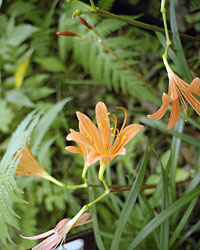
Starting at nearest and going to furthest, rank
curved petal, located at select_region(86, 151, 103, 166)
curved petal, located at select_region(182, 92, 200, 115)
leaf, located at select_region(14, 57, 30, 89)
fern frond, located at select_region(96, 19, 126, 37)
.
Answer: curved petal, located at select_region(86, 151, 103, 166) < curved petal, located at select_region(182, 92, 200, 115) < fern frond, located at select_region(96, 19, 126, 37) < leaf, located at select_region(14, 57, 30, 89)

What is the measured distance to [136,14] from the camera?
859 mm

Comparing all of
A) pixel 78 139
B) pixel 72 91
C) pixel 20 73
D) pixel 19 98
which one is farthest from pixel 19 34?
pixel 78 139

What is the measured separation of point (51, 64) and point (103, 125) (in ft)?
3.19

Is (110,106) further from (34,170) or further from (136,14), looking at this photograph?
(34,170)

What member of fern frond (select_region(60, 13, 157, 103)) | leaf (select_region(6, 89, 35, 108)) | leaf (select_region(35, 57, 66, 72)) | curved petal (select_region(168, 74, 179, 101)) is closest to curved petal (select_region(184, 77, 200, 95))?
curved petal (select_region(168, 74, 179, 101))

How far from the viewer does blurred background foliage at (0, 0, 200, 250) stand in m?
1.08

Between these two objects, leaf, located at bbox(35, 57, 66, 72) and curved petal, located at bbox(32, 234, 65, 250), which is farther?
leaf, located at bbox(35, 57, 66, 72)

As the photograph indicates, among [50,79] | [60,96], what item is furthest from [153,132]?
[50,79]

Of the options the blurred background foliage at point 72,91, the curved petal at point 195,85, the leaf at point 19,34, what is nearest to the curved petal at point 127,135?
the curved petal at point 195,85

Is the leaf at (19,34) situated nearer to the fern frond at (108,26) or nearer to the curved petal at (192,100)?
the fern frond at (108,26)

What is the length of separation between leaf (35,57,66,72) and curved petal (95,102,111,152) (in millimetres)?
941

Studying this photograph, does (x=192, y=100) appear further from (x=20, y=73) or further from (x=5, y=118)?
(x=20, y=73)

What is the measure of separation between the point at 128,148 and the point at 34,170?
2.03ft

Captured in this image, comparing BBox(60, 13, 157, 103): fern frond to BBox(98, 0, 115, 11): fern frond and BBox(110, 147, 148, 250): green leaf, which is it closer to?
BBox(98, 0, 115, 11): fern frond
